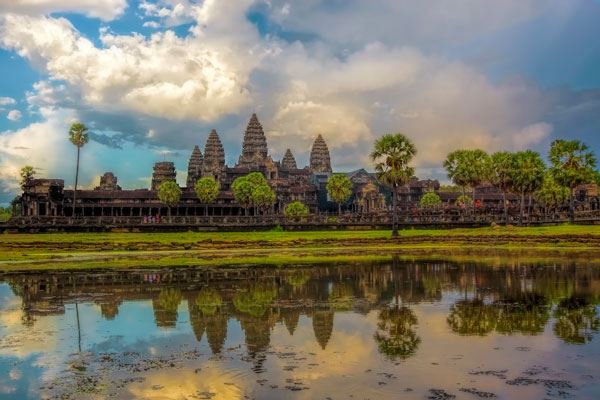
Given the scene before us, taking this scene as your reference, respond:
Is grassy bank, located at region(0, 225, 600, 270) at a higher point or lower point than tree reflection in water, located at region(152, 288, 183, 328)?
higher

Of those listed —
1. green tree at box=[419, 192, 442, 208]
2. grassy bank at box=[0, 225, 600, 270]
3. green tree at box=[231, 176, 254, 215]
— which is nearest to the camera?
grassy bank at box=[0, 225, 600, 270]

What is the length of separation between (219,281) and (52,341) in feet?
55.9

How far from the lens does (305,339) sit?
2086 centimetres

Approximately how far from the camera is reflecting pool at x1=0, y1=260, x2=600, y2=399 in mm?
15438

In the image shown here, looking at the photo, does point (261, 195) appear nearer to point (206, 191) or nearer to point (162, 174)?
point (206, 191)

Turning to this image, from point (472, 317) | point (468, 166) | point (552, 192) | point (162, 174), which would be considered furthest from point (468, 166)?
point (162, 174)

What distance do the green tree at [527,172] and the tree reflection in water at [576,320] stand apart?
229ft

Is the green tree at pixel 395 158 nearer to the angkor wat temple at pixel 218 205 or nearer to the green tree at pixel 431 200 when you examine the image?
the angkor wat temple at pixel 218 205

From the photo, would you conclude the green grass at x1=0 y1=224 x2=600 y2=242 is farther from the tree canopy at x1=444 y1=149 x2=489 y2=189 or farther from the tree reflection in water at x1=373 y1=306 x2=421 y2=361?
the tree reflection in water at x1=373 y1=306 x2=421 y2=361

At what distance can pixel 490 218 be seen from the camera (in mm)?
95438

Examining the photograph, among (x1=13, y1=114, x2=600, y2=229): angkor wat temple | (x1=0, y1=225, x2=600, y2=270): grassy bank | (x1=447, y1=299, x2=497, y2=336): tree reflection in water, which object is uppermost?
(x1=13, y1=114, x2=600, y2=229): angkor wat temple

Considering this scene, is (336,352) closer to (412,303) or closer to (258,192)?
(412,303)

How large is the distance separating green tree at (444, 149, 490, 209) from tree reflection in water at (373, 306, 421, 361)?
80791 mm

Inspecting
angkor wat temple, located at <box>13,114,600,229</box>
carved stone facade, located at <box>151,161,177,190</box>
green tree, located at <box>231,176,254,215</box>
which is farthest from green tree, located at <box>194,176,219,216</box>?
carved stone facade, located at <box>151,161,177,190</box>
